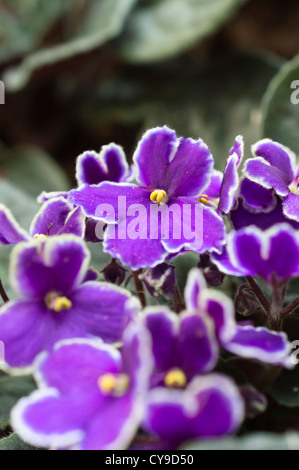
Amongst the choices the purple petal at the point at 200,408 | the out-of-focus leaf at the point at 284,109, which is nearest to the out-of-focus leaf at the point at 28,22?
the out-of-focus leaf at the point at 284,109

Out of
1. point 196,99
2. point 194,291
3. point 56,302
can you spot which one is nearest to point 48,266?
point 56,302

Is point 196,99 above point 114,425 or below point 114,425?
above

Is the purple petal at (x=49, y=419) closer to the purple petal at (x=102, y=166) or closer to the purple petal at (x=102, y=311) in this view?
the purple petal at (x=102, y=311)

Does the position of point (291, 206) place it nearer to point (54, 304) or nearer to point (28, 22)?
point (54, 304)

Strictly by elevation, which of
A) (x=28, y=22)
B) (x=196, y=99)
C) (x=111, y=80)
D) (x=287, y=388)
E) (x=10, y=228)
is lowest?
(x=287, y=388)

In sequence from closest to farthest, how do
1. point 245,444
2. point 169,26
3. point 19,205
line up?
point 245,444 → point 19,205 → point 169,26

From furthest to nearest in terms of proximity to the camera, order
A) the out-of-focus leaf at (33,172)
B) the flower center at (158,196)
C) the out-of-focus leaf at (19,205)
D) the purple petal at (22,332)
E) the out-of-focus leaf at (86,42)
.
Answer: the out-of-focus leaf at (33,172) < the out-of-focus leaf at (86,42) < the out-of-focus leaf at (19,205) < the flower center at (158,196) < the purple petal at (22,332)
